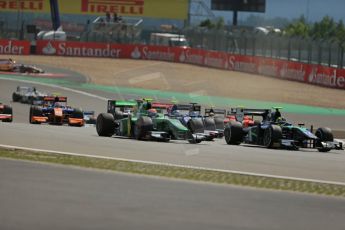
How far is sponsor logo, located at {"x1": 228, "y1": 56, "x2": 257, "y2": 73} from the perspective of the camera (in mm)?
57875

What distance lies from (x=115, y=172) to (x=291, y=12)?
152m

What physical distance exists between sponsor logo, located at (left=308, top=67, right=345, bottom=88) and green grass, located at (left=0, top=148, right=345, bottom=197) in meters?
31.3

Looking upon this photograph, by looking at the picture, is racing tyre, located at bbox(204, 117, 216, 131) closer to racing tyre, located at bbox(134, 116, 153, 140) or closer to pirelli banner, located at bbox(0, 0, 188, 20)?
racing tyre, located at bbox(134, 116, 153, 140)

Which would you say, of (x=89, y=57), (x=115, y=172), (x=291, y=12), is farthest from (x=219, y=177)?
(x=291, y=12)

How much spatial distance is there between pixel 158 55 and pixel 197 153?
191ft

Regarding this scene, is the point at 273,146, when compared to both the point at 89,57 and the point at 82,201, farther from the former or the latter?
the point at 89,57

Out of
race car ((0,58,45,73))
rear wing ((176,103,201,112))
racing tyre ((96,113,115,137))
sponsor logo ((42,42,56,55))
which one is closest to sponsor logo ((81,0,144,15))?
sponsor logo ((42,42,56,55))

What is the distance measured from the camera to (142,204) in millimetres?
9867

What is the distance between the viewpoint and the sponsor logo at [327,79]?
145ft

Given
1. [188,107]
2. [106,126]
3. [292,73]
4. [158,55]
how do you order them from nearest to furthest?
[106,126] → [188,107] → [292,73] → [158,55]

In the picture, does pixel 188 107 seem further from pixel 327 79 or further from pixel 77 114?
pixel 327 79

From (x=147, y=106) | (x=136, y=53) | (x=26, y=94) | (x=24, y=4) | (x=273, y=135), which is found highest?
(x=24, y=4)

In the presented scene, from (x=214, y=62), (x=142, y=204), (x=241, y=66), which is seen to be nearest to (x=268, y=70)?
(x=241, y=66)

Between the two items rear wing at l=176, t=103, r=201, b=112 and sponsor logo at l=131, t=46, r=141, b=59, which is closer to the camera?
rear wing at l=176, t=103, r=201, b=112
